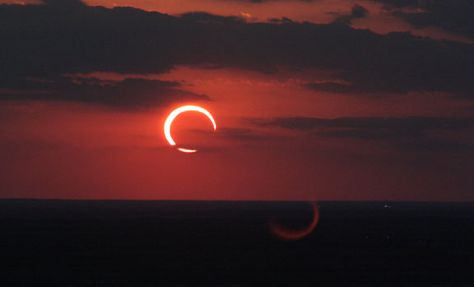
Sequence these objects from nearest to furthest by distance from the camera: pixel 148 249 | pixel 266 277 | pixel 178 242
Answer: pixel 266 277 → pixel 148 249 → pixel 178 242

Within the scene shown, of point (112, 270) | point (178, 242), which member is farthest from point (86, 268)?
point (178, 242)

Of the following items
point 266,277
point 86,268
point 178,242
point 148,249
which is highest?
point 178,242

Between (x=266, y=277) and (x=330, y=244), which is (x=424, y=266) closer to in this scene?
(x=266, y=277)

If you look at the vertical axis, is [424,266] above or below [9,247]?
below

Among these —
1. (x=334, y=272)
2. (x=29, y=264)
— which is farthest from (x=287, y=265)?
(x=29, y=264)

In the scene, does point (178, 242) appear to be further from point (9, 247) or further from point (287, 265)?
point (287, 265)

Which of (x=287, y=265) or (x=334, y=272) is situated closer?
(x=334, y=272)

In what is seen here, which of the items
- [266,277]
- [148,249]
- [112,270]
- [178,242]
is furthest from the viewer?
[178,242]

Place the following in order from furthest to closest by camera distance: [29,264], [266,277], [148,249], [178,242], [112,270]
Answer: [178,242], [148,249], [29,264], [112,270], [266,277]

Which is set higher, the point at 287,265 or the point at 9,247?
the point at 9,247
